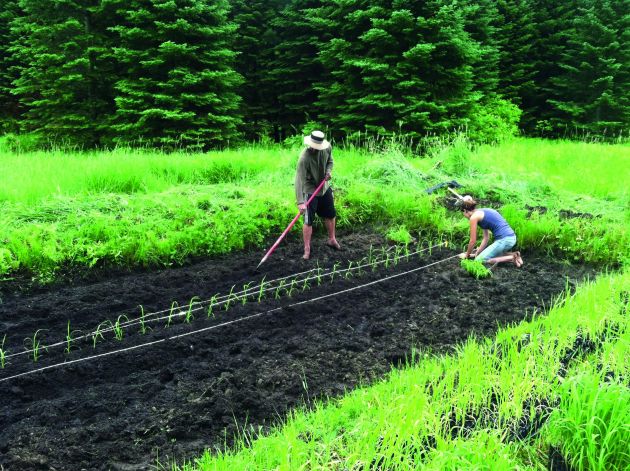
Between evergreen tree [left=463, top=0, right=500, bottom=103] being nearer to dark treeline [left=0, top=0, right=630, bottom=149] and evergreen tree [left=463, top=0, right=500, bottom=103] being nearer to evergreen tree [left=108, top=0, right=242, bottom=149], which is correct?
dark treeline [left=0, top=0, right=630, bottom=149]

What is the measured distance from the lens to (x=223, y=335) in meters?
4.77

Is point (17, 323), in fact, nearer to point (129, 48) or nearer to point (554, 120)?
point (129, 48)

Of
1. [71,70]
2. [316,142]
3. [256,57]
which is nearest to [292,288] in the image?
[316,142]

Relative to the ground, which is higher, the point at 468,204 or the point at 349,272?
the point at 468,204

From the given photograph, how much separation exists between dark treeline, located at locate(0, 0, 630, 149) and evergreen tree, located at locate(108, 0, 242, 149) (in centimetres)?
4

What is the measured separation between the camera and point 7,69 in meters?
18.5

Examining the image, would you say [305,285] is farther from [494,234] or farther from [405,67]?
[405,67]

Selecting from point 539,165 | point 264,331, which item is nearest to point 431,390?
point 264,331

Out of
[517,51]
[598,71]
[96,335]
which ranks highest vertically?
[517,51]

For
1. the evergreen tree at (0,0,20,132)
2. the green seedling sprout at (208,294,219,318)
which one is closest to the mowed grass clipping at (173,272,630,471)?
the green seedling sprout at (208,294,219,318)

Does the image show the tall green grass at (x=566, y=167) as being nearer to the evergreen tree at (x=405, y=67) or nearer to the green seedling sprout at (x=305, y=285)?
the evergreen tree at (x=405, y=67)

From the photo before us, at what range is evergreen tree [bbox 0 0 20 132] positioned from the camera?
18594mm

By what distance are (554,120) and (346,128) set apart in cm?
1197

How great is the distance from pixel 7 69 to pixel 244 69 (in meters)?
8.94
